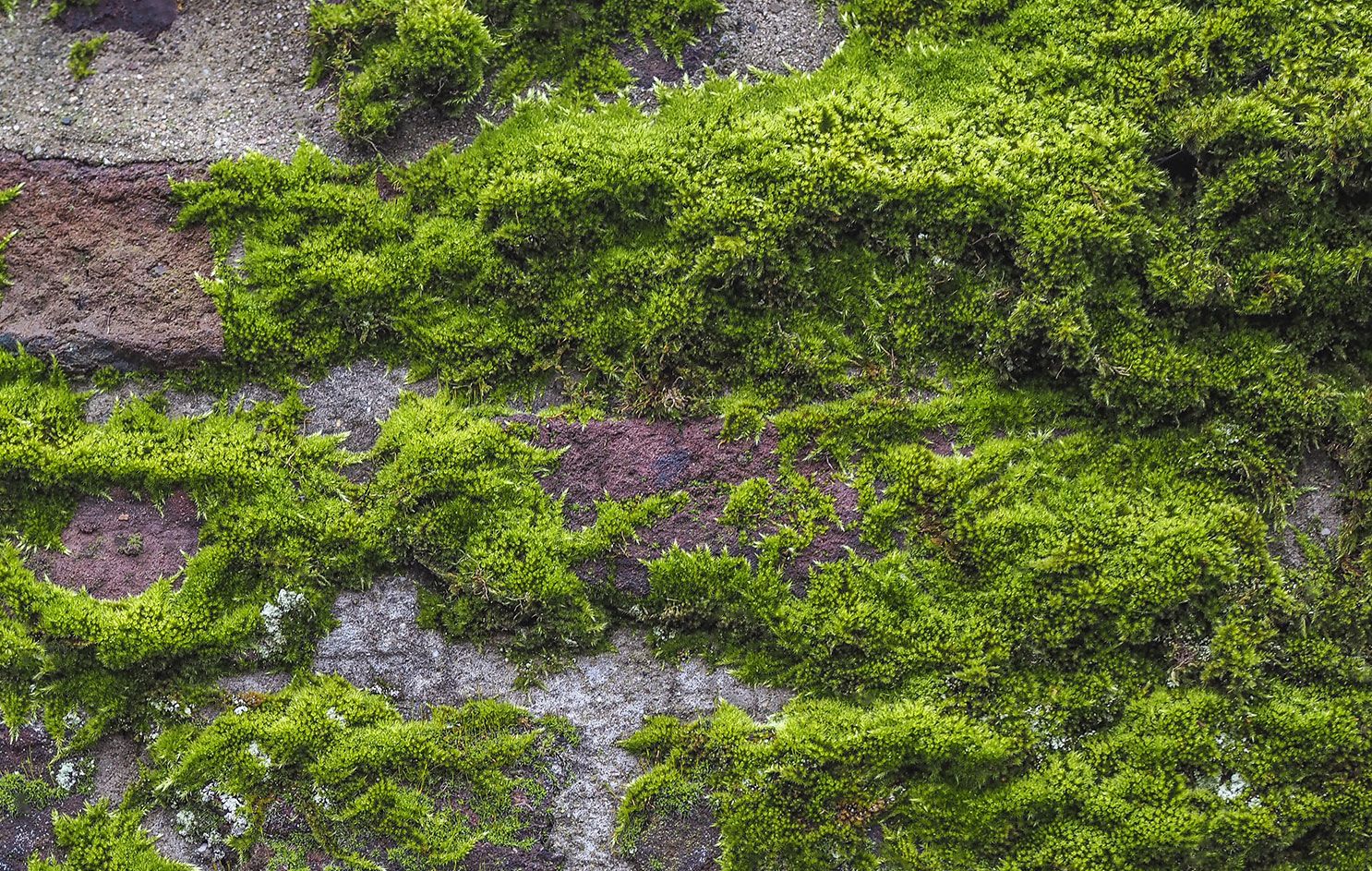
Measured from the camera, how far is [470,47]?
3627mm

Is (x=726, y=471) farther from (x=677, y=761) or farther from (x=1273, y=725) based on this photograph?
(x=1273, y=725)

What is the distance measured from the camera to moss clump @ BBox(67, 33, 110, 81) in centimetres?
379

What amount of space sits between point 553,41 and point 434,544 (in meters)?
2.10

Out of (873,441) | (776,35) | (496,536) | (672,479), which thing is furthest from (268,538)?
(776,35)

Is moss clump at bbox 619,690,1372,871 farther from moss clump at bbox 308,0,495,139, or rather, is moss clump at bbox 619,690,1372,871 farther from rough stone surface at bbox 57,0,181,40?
rough stone surface at bbox 57,0,181,40

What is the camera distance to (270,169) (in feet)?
12.0

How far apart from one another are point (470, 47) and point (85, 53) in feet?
5.43

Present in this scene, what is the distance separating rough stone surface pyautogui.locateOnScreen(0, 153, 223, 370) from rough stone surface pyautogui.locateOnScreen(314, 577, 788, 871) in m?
1.21

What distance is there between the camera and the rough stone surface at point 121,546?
344cm

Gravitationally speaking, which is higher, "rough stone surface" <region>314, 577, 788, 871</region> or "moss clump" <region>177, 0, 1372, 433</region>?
"moss clump" <region>177, 0, 1372, 433</region>

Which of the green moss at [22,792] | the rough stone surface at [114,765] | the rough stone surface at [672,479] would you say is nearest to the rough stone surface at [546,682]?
the rough stone surface at [672,479]

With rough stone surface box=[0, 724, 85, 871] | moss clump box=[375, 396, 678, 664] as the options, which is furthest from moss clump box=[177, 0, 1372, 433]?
rough stone surface box=[0, 724, 85, 871]

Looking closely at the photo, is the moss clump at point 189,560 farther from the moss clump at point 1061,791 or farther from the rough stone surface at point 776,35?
the rough stone surface at point 776,35

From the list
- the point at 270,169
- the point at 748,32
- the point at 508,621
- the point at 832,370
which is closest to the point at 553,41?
the point at 748,32
